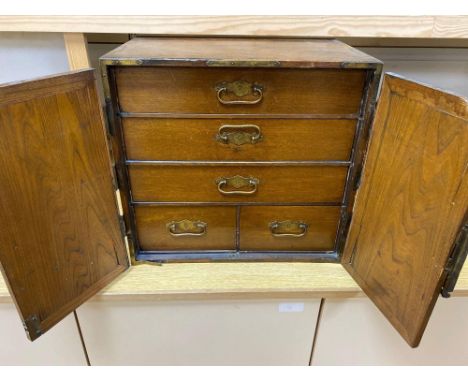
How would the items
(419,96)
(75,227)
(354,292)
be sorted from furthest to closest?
(354,292) < (75,227) < (419,96)

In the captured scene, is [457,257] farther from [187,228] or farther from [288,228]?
[187,228]

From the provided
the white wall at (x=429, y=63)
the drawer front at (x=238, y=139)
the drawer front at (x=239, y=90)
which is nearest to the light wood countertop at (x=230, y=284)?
the drawer front at (x=238, y=139)

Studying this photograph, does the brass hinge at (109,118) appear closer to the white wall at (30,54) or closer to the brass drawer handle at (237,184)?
the brass drawer handle at (237,184)

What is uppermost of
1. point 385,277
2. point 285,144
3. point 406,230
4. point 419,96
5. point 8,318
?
point 419,96

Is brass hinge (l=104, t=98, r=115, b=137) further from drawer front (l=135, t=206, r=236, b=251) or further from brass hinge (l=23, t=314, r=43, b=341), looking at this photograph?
brass hinge (l=23, t=314, r=43, b=341)

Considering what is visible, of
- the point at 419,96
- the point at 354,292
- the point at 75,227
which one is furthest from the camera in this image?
the point at 354,292

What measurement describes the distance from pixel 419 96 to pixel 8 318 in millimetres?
1001

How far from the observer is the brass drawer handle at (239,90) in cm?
68

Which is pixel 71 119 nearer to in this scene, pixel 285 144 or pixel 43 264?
pixel 43 264

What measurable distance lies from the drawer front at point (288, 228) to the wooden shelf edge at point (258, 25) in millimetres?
440

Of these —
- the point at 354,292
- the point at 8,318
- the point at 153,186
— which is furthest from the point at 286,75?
the point at 8,318

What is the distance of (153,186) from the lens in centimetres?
80

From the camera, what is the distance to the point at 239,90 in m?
0.69

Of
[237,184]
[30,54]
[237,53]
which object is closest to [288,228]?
[237,184]
